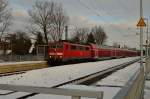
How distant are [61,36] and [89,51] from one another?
123ft

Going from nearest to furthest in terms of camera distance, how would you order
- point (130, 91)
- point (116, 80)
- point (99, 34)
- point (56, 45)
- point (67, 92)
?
1. point (67, 92)
2. point (130, 91)
3. point (116, 80)
4. point (56, 45)
5. point (99, 34)

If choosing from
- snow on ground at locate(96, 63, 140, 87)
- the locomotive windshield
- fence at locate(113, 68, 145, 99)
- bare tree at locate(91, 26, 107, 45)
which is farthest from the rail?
bare tree at locate(91, 26, 107, 45)

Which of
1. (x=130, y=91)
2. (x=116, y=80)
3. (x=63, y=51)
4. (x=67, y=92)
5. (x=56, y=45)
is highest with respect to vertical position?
(x=56, y=45)

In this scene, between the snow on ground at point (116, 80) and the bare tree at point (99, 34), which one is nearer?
the snow on ground at point (116, 80)

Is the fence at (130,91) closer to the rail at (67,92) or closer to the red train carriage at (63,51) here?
the rail at (67,92)

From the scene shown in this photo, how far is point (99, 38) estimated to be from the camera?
13675 cm

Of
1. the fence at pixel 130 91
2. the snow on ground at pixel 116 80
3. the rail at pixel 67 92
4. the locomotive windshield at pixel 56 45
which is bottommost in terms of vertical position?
the snow on ground at pixel 116 80

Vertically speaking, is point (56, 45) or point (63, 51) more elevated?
point (56, 45)

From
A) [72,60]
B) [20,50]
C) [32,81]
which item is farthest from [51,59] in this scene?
[20,50]

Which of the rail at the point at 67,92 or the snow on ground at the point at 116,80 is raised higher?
the rail at the point at 67,92

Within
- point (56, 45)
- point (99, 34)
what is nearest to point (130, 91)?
point (56, 45)

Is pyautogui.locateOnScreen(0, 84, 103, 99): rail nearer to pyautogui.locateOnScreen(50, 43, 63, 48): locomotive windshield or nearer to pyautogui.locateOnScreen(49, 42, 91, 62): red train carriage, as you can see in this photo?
pyautogui.locateOnScreen(49, 42, 91, 62): red train carriage

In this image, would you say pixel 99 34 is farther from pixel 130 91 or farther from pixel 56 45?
pixel 130 91

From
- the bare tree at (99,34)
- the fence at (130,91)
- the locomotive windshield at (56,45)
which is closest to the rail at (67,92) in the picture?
the fence at (130,91)
